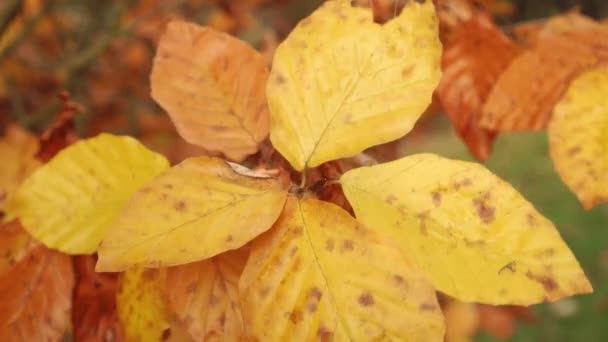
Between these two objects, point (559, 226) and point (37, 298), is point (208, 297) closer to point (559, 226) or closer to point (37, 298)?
point (37, 298)

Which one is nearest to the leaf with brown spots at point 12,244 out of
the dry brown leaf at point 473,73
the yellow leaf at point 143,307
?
the yellow leaf at point 143,307

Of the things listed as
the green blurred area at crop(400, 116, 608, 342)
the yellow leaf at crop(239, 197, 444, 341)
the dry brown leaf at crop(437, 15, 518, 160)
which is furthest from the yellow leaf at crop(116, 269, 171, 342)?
the green blurred area at crop(400, 116, 608, 342)

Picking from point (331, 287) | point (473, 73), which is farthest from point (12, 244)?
point (473, 73)

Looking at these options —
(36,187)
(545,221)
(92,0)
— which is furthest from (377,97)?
(92,0)

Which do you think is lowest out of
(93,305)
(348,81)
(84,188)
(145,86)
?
(145,86)

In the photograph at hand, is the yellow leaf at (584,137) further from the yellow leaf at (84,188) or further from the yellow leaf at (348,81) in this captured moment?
the yellow leaf at (84,188)

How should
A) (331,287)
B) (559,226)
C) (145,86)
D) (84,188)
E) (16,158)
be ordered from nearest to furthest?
(331,287), (84,188), (16,158), (145,86), (559,226)

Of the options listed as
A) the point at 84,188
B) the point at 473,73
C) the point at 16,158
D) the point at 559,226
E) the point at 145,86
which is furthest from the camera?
the point at 559,226
